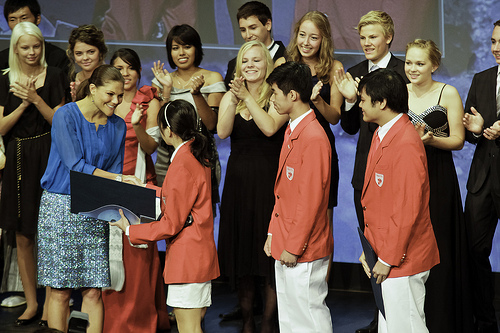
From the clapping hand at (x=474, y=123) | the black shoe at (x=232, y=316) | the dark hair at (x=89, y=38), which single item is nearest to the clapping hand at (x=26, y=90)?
the dark hair at (x=89, y=38)

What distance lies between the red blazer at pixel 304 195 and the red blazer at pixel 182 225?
1.22 ft

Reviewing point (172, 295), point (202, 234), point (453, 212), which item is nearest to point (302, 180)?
point (202, 234)

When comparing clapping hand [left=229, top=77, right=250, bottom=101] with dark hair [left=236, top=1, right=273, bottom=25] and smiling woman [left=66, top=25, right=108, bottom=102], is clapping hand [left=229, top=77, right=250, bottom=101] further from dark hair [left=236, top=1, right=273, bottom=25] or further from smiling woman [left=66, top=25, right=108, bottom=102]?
smiling woman [left=66, top=25, right=108, bottom=102]

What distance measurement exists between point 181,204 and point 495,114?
6.77 ft

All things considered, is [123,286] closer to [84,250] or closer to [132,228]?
[84,250]

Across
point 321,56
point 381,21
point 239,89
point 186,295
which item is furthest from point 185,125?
point 381,21

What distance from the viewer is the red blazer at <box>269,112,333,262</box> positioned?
314 cm

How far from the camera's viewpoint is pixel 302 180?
10.3 feet

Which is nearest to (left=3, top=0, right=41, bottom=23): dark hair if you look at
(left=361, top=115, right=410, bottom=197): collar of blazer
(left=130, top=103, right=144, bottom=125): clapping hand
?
(left=130, top=103, right=144, bottom=125): clapping hand

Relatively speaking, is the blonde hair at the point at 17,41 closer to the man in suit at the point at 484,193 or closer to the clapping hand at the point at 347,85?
the clapping hand at the point at 347,85

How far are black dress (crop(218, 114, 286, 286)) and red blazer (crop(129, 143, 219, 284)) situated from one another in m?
0.73

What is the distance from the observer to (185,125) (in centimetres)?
329

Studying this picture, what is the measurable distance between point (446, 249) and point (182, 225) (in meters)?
1.65

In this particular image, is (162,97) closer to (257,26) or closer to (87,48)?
(87,48)
